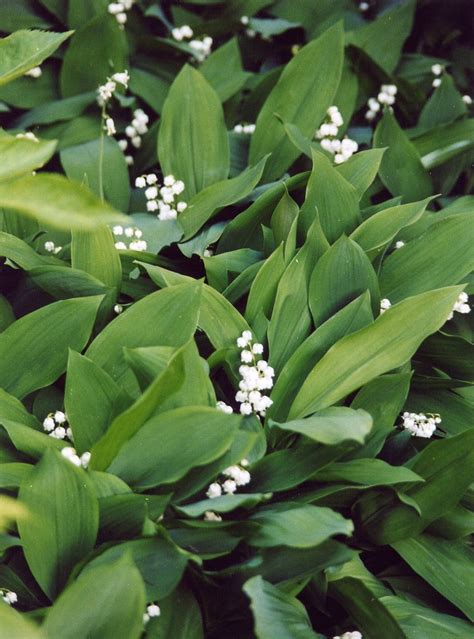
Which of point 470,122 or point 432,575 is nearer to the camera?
point 432,575

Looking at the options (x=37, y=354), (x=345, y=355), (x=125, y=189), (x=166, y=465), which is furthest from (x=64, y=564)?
(x=125, y=189)

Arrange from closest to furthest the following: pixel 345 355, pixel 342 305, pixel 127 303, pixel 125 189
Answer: pixel 345 355
pixel 342 305
pixel 127 303
pixel 125 189

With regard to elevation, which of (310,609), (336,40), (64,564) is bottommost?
(310,609)

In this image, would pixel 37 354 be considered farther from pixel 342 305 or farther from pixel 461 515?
pixel 461 515

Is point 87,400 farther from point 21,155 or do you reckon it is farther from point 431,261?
point 431,261

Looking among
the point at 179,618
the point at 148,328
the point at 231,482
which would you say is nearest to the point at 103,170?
the point at 148,328

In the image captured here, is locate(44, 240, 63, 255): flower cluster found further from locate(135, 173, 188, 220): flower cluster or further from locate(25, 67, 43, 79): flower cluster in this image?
locate(25, 67, 43, 79): flower cluster
